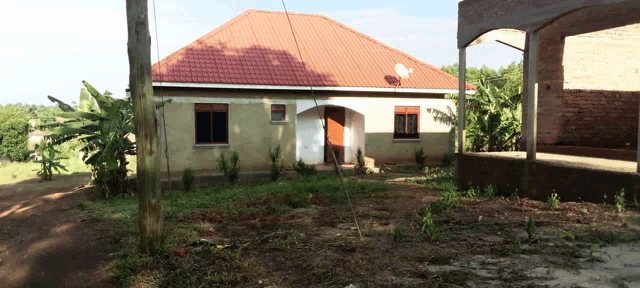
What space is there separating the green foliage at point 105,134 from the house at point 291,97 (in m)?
1.59

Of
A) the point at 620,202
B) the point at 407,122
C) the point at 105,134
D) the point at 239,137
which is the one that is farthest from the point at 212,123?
the point at 620,202

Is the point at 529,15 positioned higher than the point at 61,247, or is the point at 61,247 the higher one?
the point at 529,15

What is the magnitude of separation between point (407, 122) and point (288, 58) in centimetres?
490

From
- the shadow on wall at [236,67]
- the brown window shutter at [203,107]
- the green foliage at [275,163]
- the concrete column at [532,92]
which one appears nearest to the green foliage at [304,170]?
the green foliage at [275,163]

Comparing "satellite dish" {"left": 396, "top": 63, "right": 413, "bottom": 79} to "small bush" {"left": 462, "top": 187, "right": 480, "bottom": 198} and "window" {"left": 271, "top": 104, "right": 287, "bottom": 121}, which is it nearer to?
"window" {"left": 271, "top": 104, "right": 287, "bottom": 121}

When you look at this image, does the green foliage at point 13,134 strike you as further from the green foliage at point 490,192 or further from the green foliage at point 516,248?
the green foliage at point 516,248

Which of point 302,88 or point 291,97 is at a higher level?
point 302,88

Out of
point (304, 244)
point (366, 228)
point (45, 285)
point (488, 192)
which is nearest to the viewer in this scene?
point (45, 285)

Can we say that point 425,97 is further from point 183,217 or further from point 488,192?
point 183,217

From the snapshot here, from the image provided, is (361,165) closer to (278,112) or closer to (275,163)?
(275,163)

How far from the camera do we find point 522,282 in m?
4.24

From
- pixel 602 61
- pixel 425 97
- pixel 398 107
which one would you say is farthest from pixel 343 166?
pixel 602 61

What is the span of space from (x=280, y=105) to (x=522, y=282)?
11371 millimetres

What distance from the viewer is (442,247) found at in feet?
18.4
